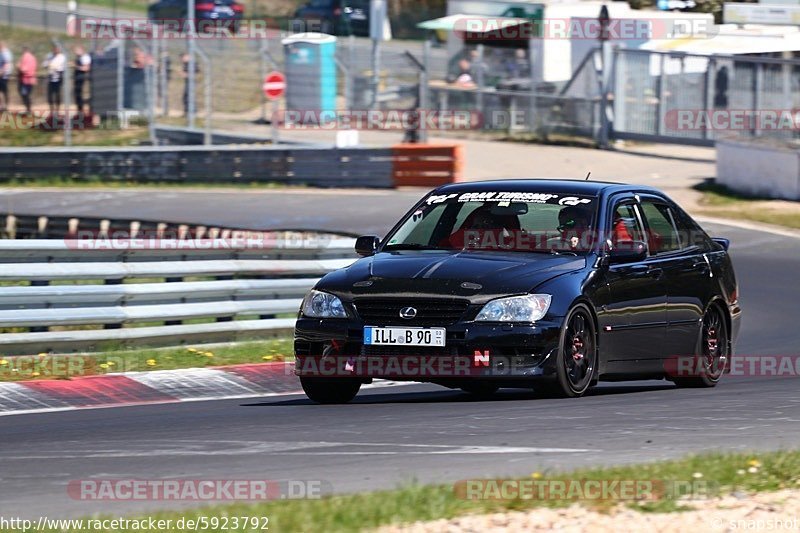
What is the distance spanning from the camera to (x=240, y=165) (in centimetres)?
2828

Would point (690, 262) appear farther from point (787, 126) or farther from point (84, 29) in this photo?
point (84, 29)

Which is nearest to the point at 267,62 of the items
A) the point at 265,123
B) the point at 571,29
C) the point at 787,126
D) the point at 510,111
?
the point at 265,123

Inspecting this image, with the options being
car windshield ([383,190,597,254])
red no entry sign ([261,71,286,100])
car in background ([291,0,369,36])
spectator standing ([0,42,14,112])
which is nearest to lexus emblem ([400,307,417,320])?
car windshield ([383,190,597,254])

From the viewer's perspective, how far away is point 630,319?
9.40m

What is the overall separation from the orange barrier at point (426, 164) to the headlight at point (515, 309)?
19.1 metres

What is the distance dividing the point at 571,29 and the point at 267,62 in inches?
344

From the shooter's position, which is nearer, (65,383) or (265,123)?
(65,383)

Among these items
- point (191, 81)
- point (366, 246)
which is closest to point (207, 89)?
point (191, 81)

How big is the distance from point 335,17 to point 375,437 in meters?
46.6

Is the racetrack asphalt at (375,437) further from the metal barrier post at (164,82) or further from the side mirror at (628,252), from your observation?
the metal barrier post at (164,82)

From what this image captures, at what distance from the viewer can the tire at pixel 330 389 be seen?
9.09 metres

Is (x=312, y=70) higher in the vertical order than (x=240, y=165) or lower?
higher

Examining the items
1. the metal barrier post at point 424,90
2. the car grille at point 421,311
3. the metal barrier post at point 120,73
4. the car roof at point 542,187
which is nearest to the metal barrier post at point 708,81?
the metal barrier post at point 424,90

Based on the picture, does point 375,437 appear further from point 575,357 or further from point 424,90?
point 424,90
